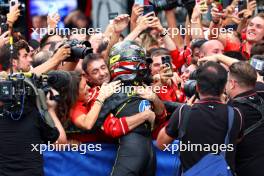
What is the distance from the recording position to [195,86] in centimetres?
706

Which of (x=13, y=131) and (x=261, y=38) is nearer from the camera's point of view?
(x=13, y=131)

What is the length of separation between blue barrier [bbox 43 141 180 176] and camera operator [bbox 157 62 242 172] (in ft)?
3.18

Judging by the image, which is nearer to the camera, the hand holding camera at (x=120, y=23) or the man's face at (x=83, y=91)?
the man's face at (x=83, y=91)

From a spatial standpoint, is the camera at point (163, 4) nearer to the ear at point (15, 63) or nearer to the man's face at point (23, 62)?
the man's face at point (23, 62)

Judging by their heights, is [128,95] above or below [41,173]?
above

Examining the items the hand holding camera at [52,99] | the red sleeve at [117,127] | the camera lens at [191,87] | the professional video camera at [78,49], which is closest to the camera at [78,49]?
the professional video camera at [78,49]

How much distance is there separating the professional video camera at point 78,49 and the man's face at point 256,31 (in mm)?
2656

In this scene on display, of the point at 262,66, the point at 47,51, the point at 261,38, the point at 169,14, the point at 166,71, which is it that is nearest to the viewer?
the point at 262,66

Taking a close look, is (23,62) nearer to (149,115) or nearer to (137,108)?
(137,108)

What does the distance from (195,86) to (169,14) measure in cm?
348

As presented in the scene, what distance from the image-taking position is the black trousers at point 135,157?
6980 millimetres

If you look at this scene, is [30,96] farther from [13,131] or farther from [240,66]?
[240,66]

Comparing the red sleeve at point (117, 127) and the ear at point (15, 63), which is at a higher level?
the ear at point (15, 63)

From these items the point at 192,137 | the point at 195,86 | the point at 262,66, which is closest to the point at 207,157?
the point at 192,137
